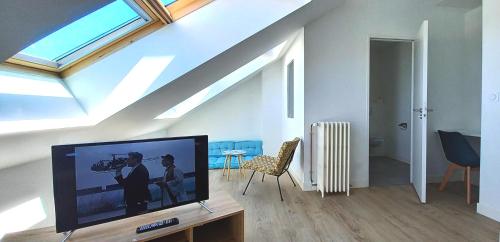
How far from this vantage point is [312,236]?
216 centimetres

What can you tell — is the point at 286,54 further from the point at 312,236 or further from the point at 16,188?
the point at 16,188

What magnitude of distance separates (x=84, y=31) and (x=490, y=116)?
153 inches

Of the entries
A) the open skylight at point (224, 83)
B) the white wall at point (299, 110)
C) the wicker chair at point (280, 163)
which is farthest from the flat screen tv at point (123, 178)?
the open skylight at point (224, 83)

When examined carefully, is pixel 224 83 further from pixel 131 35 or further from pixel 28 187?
pixel 28 187

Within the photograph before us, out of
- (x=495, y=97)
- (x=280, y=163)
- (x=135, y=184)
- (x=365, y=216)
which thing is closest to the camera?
(x=135, y=184)

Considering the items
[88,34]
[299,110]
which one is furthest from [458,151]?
[88,34]

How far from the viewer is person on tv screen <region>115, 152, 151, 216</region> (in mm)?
1463

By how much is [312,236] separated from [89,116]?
2.25m

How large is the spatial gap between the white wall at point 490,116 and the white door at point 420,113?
0.52 meters

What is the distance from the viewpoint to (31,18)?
0.93 metres

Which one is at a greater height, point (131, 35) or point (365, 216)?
point (131, 35)

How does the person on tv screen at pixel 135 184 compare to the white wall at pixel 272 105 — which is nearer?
the person on tv screen at pixel 135 184

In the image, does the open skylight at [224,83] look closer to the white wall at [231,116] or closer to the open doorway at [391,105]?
the white wall at [231,116]

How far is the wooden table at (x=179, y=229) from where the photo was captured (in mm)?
1363
